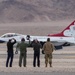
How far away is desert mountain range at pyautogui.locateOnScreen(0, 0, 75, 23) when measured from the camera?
141875 millimetres

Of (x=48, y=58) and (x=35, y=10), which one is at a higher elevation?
(x=35, y=10)

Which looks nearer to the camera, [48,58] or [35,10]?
[48,58]

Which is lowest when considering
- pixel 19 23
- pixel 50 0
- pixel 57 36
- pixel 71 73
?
pixel 71 73

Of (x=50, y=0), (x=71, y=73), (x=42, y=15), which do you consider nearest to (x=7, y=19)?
(x=42, y=15)

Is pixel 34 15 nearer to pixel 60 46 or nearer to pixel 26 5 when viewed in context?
pixel 26 5

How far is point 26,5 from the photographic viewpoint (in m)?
148

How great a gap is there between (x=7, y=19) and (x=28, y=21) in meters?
6.75

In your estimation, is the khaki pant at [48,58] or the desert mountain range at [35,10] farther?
the desert mountain range at [35,10]

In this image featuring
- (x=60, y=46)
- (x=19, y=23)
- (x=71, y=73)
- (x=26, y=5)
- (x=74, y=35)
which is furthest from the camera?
(x=26, y=5)

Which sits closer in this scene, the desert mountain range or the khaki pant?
the khaki pant

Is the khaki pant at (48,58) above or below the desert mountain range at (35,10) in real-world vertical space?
below

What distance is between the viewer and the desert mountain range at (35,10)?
465 ft

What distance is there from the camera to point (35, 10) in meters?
146

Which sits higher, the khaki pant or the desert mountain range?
the desert mountain range
